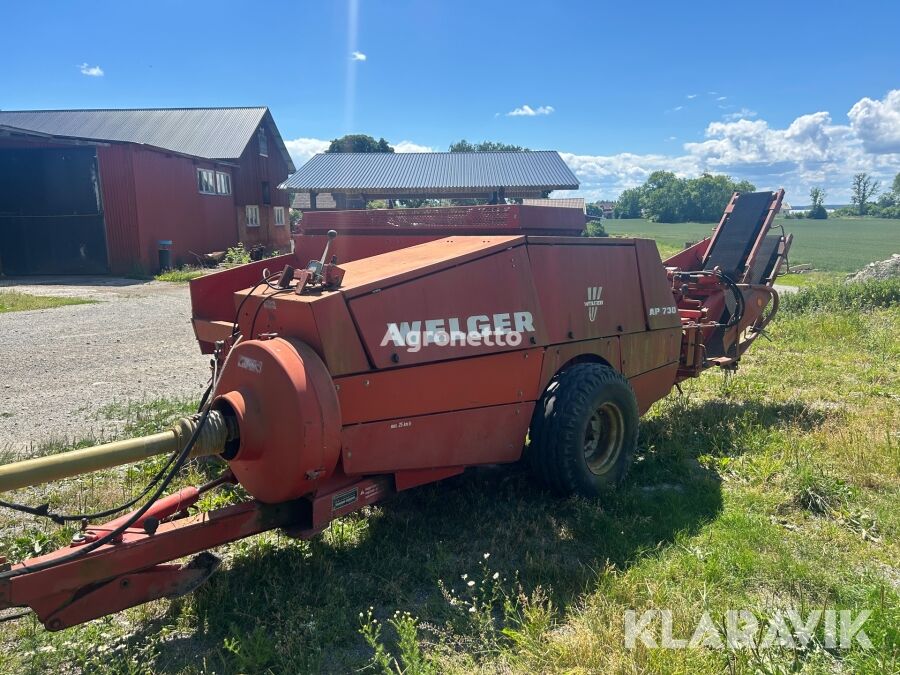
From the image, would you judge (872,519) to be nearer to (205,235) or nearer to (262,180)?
(205,235)

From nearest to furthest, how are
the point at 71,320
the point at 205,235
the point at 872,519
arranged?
the point at 872,519 → the point at 71,320 → the point at 205,235

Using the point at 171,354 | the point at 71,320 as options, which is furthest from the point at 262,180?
the point at 171,354

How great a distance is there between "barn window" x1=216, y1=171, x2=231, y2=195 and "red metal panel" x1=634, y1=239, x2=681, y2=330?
79.2ft

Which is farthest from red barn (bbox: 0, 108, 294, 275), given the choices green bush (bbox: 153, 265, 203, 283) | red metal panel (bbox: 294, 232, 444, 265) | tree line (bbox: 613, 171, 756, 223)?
tree line (bbox: 613, 171, 756, 223)

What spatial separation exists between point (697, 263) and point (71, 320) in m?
10.7

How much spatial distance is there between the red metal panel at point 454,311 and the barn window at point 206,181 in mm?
22808

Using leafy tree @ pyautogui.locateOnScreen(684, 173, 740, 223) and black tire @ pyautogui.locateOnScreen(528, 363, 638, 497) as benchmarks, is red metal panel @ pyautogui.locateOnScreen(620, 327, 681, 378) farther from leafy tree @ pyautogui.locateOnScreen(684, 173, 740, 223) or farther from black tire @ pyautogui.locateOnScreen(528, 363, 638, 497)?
leafy tree @ pyautogui.locateOnScreen(684, 173, 740, 223)

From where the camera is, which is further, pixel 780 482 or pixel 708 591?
pixel 780 482

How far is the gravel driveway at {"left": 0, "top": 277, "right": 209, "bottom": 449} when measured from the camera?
6.18m

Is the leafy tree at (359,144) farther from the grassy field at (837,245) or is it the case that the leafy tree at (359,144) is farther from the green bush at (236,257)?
the green bush at (236,257)

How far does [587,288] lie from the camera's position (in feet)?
14.6

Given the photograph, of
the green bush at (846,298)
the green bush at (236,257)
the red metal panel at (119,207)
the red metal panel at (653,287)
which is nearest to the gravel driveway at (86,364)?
the red metal panel at (653,287)

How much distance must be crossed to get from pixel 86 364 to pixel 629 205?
298 ft

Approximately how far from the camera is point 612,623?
295cm
